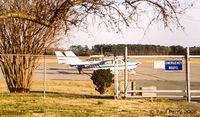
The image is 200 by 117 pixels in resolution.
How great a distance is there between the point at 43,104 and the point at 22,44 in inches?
289

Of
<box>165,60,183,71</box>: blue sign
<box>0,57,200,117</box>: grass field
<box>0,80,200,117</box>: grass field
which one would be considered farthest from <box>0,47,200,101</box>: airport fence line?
<box>0,80,200,117</box>: grass field

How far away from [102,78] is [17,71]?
4.47m

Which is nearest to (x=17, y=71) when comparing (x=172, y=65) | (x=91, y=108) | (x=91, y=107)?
(x=172, y=65)

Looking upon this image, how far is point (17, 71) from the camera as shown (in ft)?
76.3

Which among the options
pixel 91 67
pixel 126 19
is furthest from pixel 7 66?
pixel 91 67

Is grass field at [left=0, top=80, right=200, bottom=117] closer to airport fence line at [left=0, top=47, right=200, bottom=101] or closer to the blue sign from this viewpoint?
airport fence line at [left=0, top=47, right=200, bottom=101]

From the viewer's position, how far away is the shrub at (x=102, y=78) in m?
21.7

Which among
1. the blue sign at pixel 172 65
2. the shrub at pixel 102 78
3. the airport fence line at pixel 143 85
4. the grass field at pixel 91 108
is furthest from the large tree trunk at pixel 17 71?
the blue sign at pixel 172 65

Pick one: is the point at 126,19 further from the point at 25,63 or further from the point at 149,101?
the point at 25,63

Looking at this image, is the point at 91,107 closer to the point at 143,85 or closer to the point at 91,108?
the point at 91,108

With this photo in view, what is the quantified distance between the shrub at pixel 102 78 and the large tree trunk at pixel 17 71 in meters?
3.58

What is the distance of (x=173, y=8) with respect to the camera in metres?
10.7

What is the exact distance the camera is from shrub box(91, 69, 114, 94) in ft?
71.1

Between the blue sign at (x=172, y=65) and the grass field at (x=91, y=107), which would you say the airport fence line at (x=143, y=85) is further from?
the grass field at (x=91, y=107)
